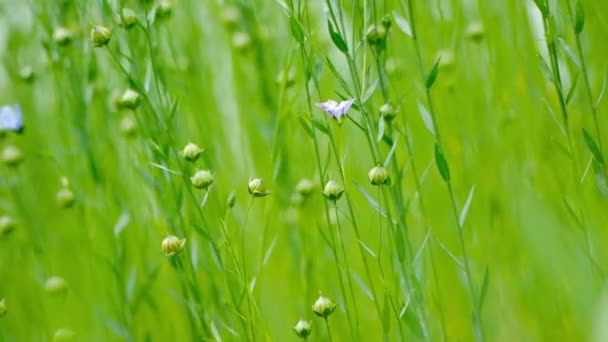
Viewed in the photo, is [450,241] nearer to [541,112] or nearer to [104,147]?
[541,112]

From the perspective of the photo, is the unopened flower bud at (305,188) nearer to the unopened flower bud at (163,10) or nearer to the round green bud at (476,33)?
the unopened flower bud at (163,10)

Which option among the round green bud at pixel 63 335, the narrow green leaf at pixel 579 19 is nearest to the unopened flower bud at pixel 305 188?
the round green bud at pixel 63 335

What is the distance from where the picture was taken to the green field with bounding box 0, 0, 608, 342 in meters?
1.49

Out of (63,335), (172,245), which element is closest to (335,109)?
(172,245)

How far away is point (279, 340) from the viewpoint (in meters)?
1.63

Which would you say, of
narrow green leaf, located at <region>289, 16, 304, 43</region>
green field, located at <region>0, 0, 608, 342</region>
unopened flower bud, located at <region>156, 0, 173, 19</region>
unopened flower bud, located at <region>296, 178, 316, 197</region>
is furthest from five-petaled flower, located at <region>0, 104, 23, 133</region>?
narrow green leaf, located at <region>289, 16, 304, 43</region>

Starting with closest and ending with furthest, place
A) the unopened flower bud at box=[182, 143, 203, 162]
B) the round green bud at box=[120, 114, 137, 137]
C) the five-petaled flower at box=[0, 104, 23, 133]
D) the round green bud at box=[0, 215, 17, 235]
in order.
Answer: the unopened flower bud at box=[182, 143, 203, 162] → the five-petaled flower at box=[0, 104, 23, 133] → the round green bud at box=[0, 215, 17, 235] → the round green bud at box=[120, 114, 137, 137]

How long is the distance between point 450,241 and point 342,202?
1.59ft

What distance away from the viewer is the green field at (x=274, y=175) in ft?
4.88

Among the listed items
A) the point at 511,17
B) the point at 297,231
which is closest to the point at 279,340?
the point at 297,231

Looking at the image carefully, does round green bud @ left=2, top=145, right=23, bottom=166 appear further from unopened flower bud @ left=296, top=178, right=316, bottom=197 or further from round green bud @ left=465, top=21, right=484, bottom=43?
round green bud @ left=465, top=21, right=484, bottom=43

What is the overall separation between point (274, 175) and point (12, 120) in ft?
2.09

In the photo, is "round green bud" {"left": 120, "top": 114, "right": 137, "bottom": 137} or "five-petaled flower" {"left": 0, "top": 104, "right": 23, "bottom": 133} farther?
"round green bud" {"left": 120, "top": 114, "right": 137, "bottom": 137}

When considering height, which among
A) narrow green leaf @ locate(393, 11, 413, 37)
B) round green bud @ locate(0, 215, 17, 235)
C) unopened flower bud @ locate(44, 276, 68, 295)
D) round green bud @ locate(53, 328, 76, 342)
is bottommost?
round green bud @ locate(53, 328, 76, 342)
